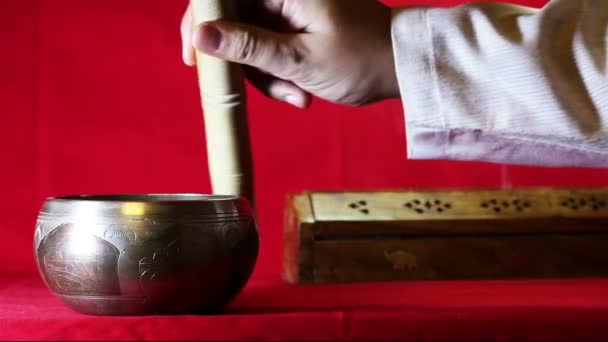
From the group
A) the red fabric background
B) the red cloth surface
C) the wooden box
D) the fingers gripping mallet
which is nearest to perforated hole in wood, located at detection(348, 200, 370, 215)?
the wooden box

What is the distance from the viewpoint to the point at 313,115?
7.40 ft

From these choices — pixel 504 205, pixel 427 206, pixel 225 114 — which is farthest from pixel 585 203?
pixel 225 114

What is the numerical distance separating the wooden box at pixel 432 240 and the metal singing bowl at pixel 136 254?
0.90 meters

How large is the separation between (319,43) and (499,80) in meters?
0.22

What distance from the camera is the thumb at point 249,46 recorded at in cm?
94

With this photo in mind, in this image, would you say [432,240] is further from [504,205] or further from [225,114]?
[225,114]

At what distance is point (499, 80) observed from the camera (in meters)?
0.95

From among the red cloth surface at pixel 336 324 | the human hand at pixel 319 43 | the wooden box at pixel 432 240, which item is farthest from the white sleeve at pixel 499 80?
the wooden box at pixel 432 240

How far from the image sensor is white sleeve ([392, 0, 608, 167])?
0.94m

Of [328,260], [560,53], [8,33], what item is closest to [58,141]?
[8,33]

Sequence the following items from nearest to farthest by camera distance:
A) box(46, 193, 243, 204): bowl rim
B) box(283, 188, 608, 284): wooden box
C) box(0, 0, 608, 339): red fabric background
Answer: box(46, 193, 243, 204): bowl rim < box(283, 188, 608, 284): wooden box < box(0, 0, 608, 339): red fabric background

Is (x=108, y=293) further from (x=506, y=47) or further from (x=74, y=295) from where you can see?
(x=506, y=47)

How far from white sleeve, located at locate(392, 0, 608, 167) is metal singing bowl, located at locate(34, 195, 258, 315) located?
28cm

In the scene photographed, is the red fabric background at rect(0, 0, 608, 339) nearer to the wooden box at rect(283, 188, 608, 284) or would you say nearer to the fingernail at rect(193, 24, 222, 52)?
the wooden box at rect(283, 188, 608, 284)
